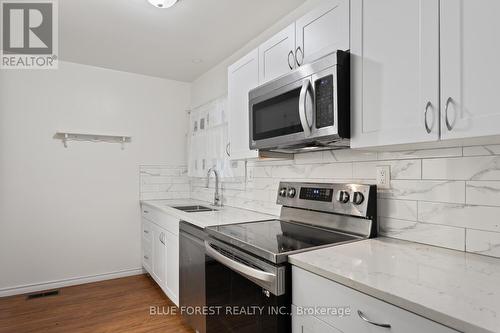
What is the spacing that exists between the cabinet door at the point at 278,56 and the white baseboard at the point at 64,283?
280 cm

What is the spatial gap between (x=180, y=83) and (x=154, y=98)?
415 mm

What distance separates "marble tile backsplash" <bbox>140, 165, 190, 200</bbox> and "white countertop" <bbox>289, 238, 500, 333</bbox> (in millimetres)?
2822

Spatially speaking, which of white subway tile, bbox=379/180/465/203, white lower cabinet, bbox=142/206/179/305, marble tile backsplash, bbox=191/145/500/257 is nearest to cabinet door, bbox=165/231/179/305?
white lower cabinet, bbox=142/206/179/305

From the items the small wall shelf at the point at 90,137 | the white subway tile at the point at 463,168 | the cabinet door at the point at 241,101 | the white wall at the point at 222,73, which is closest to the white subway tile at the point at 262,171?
the cabinet door at the point at 241,101

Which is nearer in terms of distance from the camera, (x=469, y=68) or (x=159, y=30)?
(x=469, y=68)

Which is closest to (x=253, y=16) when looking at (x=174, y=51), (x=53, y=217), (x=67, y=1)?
(x=174, y=51)

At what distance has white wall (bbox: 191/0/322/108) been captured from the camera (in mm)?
2189

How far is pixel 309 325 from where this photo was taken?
116cm

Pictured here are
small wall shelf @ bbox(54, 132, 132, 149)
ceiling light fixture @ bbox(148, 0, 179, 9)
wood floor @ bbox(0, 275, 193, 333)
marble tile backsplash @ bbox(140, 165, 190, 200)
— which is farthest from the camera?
marble tile backsplash @ bbox(140, 165, 190, 200)

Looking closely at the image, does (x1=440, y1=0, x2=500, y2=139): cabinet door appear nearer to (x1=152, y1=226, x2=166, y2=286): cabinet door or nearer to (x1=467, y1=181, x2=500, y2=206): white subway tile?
(x1=467, y1=181, x2=500, y2=206): white subway tile

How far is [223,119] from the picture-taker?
9.86 ft

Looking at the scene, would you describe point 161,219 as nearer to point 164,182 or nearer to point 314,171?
point 164,182

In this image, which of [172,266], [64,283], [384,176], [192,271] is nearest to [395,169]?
[384,176]

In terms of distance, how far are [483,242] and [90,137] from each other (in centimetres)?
353
